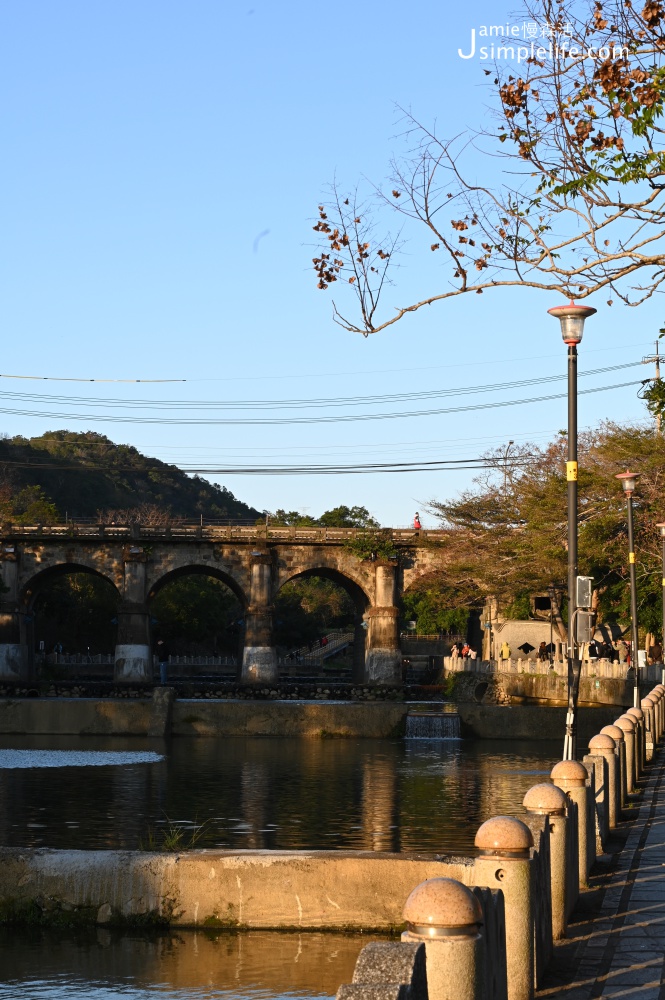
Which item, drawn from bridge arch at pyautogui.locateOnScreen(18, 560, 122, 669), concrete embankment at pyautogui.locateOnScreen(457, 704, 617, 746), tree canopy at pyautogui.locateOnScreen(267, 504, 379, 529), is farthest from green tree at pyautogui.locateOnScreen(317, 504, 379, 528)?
concrete embankment at pyautogui.locateOnScreen(457, 704, 617, 746)

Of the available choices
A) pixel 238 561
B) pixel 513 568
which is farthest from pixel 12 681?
pixel 513 568

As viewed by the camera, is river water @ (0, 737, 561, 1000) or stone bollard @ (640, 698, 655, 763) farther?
stone bollard @ (640, 698, 655, 763)

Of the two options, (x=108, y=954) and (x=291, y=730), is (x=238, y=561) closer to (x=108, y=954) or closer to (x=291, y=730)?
(x=291, y=730)

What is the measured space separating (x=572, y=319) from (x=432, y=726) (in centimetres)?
2360

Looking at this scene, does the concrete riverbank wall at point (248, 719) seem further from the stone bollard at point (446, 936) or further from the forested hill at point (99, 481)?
the forested hill at point (99, 481)

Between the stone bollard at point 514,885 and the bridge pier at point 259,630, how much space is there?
63.8 m

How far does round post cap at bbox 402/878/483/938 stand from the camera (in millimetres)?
5191

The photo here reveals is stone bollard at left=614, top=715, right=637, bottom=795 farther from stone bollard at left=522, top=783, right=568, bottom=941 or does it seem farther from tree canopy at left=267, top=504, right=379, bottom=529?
tree canopy at left=267, top=504, right=379, bottom=529

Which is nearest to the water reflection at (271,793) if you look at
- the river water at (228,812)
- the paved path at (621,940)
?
the river water at (228,812)

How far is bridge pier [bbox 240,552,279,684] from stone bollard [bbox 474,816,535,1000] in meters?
63.8

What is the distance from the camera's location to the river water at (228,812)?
10.0 m

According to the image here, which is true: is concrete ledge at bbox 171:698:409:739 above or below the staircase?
below

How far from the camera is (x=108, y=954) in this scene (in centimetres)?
1062

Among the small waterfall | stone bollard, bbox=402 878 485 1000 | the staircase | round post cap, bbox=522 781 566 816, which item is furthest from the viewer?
the staircase
